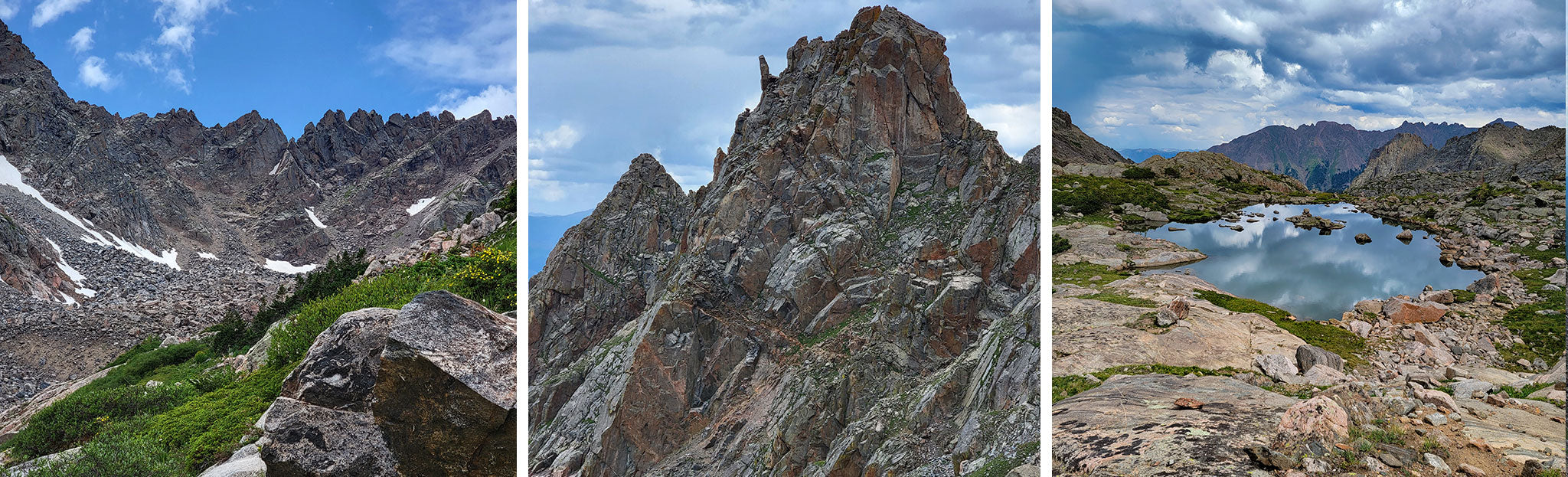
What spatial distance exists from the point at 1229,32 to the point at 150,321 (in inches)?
655

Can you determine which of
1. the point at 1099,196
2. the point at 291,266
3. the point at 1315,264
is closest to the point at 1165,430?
the point at 1315,264

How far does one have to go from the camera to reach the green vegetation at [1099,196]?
38.4ft

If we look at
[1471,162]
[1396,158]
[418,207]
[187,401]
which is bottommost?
[187,401]

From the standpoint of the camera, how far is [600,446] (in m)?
4.27

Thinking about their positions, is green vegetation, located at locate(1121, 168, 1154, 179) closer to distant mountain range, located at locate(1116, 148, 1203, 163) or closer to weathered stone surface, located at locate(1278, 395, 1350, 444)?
→ distant mountain range, located at locate(1116, 148, 1203, 163)

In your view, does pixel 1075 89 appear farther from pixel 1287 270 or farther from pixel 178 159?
pixel 178 159

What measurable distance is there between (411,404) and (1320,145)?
12877mm

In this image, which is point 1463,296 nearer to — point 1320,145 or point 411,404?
point 1320,145

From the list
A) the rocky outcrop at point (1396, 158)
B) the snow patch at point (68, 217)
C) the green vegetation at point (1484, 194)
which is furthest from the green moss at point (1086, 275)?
the snow patch at point (68, 217)

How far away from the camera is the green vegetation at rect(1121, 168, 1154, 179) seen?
685 inches

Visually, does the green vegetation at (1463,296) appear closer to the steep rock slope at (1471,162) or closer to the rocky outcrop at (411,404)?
the steep rock slope at (1471,162)

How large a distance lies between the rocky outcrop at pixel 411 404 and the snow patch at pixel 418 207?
213 ft

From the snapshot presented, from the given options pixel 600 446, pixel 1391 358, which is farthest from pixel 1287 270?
pixel 600 446

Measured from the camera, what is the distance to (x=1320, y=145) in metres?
9.92
